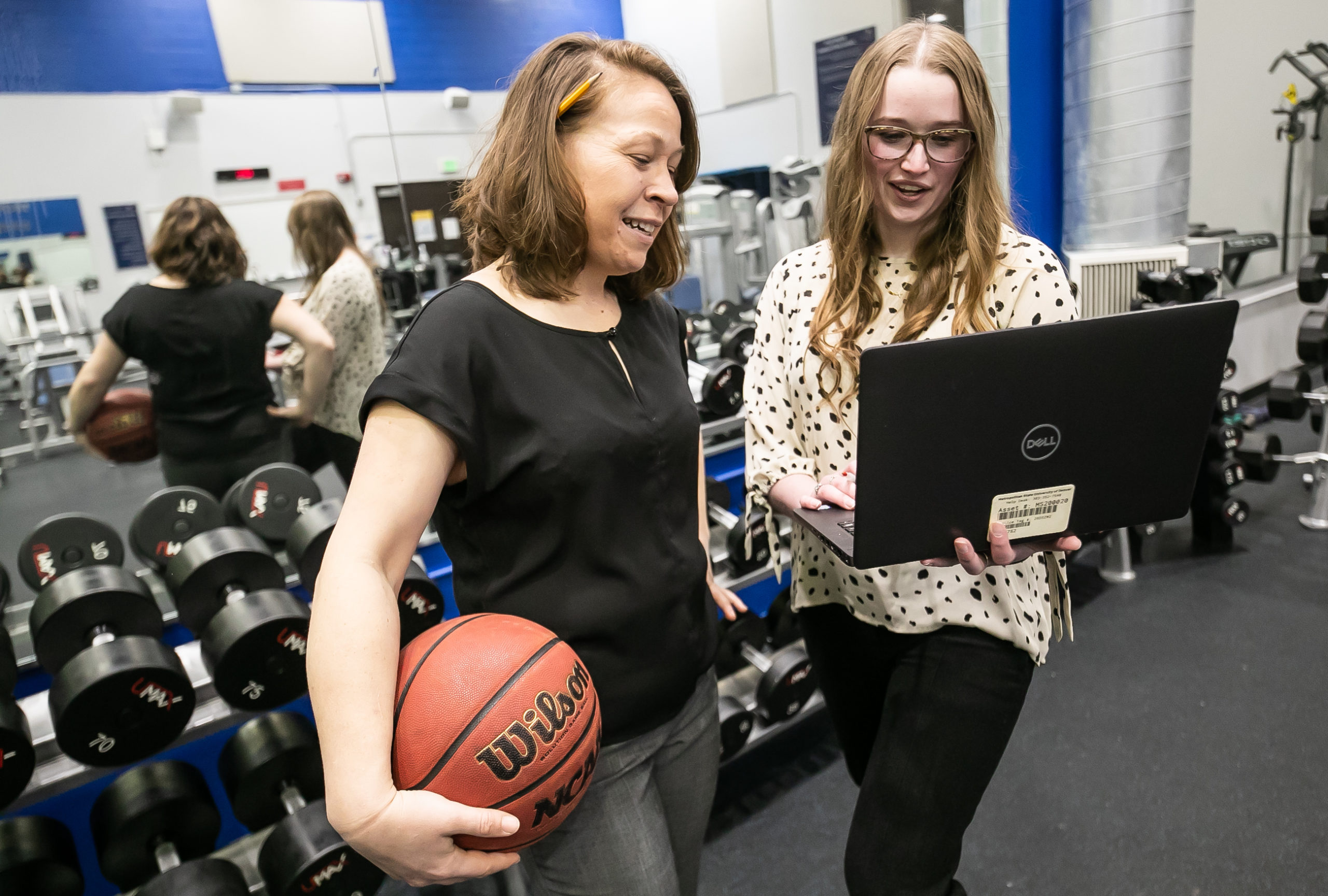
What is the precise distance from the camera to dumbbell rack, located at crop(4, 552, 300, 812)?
1578mm

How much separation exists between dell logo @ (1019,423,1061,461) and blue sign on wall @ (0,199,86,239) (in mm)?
2772

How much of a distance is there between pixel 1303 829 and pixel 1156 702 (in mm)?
618

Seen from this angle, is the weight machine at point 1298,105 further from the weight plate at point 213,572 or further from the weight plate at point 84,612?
the weight plate at point 84,612

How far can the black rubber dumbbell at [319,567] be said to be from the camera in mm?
1920

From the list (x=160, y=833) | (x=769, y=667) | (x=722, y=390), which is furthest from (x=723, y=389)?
(x=160, y=833)

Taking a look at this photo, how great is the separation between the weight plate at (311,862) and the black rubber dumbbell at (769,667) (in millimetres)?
1117

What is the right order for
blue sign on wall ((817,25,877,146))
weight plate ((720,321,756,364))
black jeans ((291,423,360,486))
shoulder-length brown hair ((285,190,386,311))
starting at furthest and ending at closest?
blue sign on wall ((817,25,877,146)) → weight plate ((720,321,756,364)) → black jeans ((291,423,360,486)) → shoulder-length brown hair ((285,190,386,311))

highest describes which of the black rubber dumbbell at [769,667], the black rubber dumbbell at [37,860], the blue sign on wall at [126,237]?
the blue sign on wall at [126,237]

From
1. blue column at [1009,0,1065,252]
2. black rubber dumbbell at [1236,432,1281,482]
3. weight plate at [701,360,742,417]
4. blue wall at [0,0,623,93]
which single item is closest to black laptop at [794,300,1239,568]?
blue wall at [0,0,623,93]

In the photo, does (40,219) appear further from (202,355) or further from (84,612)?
(84,612)

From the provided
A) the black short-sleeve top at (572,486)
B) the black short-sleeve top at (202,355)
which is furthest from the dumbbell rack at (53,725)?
the black short-sleeve top at (572,486)

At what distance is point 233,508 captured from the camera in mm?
2486

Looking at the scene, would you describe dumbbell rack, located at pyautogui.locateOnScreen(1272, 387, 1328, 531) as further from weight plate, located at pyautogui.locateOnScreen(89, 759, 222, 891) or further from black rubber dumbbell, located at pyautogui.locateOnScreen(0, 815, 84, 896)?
black rubber dumbbell, located at pyautogui.locateOnScreen(0, 815, 84, 896)

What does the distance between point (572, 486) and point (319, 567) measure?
1172mm
